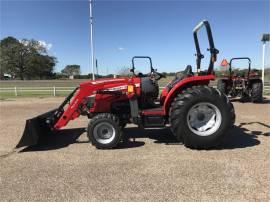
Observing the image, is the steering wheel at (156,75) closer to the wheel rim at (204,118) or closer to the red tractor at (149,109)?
the red tractor at (149,109)

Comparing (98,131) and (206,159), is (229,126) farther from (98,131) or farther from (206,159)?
(98,131)

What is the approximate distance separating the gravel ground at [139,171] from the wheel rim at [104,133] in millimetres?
232

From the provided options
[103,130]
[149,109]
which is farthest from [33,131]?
[149,109]

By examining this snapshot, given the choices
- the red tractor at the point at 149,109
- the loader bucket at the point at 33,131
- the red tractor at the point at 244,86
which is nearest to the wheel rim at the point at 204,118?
the red tractor at the point at 149,109

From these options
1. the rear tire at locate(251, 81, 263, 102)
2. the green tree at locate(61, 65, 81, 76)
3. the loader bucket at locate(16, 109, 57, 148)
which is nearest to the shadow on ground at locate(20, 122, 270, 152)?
the loader bucket at locate(16, 109, 57, 148)

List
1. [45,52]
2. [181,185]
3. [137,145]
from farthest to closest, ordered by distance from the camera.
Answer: [45,52], [137,145], [181,185]

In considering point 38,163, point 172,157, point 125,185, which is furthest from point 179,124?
point 38,163

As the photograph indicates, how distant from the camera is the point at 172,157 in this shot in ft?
17.0

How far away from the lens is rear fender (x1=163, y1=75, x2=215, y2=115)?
5.85 m

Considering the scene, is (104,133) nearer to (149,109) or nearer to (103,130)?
(103,130)

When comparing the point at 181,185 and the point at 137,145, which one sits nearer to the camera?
the point at 181,185

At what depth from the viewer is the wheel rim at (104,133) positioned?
5.79 metres

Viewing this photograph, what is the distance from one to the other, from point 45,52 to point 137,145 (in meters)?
76.9

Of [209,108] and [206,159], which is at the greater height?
[209,108]
